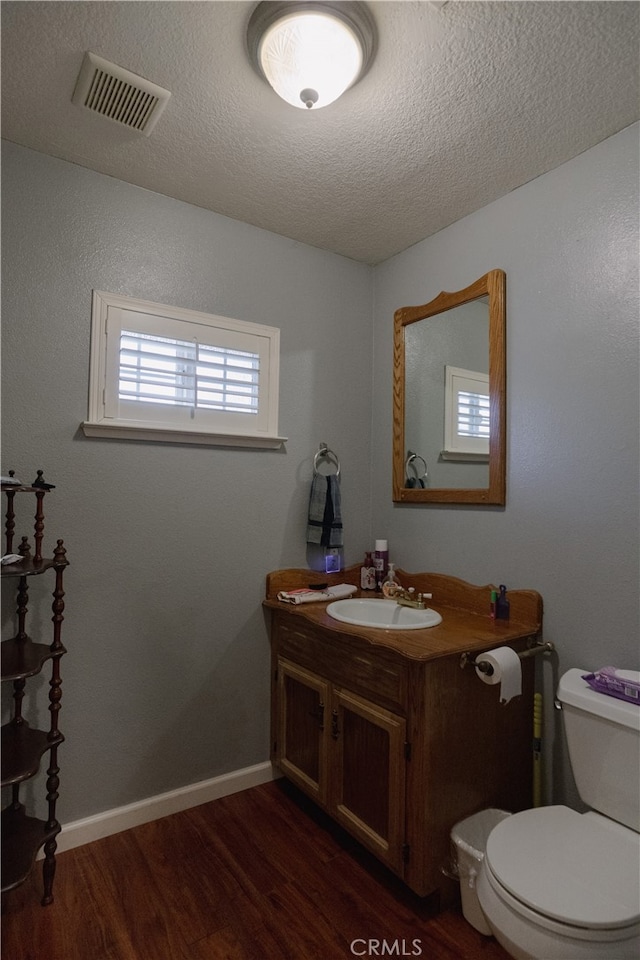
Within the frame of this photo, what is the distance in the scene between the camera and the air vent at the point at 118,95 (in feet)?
4.64

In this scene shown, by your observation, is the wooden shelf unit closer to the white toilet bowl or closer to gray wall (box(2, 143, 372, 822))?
gray wall (box(2, 143, 372, 822))

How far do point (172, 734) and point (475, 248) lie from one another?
239 centimetres

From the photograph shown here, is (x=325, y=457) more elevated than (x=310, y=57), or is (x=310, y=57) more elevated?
(x=310, y=57)

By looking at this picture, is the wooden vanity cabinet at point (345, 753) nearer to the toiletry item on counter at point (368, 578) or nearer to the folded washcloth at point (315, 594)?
the folded washcloth at point (315, 594)

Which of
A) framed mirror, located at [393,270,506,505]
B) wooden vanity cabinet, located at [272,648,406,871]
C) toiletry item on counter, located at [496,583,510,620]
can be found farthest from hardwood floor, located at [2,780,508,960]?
framed mirror, located at [393,270,506,505]

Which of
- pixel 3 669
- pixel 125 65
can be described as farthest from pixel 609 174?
pixel 3 669

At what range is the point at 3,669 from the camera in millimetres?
1424

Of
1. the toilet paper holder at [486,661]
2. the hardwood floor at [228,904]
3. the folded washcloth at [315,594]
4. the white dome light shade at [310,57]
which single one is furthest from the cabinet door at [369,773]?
the white dome light shade at [310,57]

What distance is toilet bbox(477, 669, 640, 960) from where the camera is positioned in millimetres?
1049

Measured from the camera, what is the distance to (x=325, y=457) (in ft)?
8.07

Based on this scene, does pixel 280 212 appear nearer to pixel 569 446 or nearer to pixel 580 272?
pixel 580 272

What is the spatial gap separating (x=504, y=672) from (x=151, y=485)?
144cm

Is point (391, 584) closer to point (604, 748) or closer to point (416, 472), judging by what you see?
point (416, 472)

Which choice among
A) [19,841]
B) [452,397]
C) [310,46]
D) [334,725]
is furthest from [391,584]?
[310,46]
